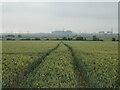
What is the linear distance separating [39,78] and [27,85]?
1.52 m

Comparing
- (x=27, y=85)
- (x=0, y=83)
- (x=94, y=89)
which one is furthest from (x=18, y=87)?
(x=94, y=89)

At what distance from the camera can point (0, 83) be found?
10.6 m

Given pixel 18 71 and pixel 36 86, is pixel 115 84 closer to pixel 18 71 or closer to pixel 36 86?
pixel 36 86

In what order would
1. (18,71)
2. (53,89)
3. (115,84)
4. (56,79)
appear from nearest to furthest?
(53,89) → (115,84) → (56,79) → (18,71)

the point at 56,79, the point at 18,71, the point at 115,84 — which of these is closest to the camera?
the point at 115,84

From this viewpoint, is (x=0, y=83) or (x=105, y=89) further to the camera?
(x=0, y=83)

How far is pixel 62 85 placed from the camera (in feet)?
32.9

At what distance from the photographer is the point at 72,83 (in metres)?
10.5

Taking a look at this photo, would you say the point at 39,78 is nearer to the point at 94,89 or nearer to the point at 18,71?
the point at 18,71

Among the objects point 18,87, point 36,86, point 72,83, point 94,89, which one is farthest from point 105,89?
point 18,87

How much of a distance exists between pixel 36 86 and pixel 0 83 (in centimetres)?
224

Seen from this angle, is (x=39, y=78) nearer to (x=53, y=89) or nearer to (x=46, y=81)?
(x=46, y=81)

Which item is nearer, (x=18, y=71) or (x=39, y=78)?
(x=39, y=78)

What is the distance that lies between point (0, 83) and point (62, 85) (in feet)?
11.6
